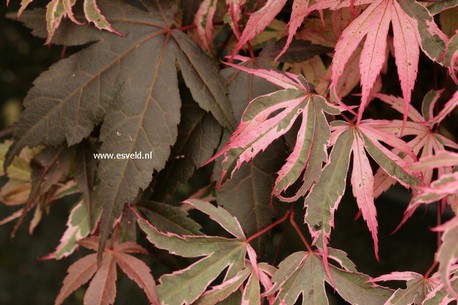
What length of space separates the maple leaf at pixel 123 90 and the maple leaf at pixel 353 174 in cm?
15

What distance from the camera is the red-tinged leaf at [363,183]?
0.61 m

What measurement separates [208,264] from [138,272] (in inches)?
5.2

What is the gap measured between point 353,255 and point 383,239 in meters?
0.09

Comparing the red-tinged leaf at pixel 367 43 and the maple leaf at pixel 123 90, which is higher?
the red-tinged leaf at pixel 367 43

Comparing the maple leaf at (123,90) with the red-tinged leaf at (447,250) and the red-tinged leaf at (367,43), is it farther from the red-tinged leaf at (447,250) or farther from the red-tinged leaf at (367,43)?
the red-tinged leaf at (447,250)

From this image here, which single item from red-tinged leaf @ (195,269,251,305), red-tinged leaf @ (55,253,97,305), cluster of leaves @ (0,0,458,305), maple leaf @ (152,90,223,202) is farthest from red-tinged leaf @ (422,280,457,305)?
red-tinged leaf @ (55,253,97,305)

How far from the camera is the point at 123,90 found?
2.40 ft

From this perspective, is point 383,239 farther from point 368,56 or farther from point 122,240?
point 368,56

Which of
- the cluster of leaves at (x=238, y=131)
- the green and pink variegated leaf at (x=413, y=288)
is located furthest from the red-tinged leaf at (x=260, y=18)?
the green and pink variegated leaf at (x=413, y=288)

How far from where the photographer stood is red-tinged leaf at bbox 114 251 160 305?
0.72 meters

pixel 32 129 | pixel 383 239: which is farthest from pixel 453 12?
pixel 383 239

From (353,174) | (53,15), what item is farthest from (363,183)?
(53,15)

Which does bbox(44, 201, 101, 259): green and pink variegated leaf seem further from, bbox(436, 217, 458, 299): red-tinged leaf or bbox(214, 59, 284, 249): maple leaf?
bbox(436, 217, 458, 299): red-tinged leaf

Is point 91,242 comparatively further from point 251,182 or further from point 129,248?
point 251,182
